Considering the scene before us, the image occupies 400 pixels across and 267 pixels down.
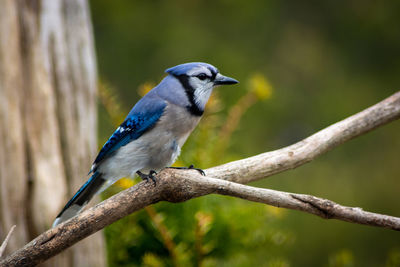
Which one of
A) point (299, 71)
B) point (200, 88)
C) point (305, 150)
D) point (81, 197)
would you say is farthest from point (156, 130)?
point (299, 71)

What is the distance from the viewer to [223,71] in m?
3.36

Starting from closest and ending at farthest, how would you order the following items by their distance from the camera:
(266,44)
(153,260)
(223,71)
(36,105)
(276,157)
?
(276,157) → (153,260) → (36,105) → (223,71) → (266,44)

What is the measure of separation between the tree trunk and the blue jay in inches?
12.1

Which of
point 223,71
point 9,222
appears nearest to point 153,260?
point 9,222

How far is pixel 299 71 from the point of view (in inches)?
151

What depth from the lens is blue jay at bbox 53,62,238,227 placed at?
1693mm

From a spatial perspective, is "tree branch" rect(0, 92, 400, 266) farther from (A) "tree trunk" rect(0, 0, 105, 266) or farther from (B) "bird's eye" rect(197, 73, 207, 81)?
(A) "tree trunk" rect(0, 0, 105, 266)

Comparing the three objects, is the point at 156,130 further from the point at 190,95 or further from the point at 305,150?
the point at 305,150

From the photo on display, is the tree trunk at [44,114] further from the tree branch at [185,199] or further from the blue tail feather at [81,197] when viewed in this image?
the tree branch at [185,199]

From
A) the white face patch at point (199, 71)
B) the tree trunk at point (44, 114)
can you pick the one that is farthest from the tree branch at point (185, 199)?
the tree trunk at point (44, 114)

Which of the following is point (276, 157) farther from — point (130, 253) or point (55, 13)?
point (55, 13)

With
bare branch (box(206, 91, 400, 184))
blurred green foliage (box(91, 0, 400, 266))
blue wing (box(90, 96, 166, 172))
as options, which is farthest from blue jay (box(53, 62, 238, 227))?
blurred green foliage (box(91, 0, 400, 266))

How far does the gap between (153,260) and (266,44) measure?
2.52m

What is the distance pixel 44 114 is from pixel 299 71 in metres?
2.38
